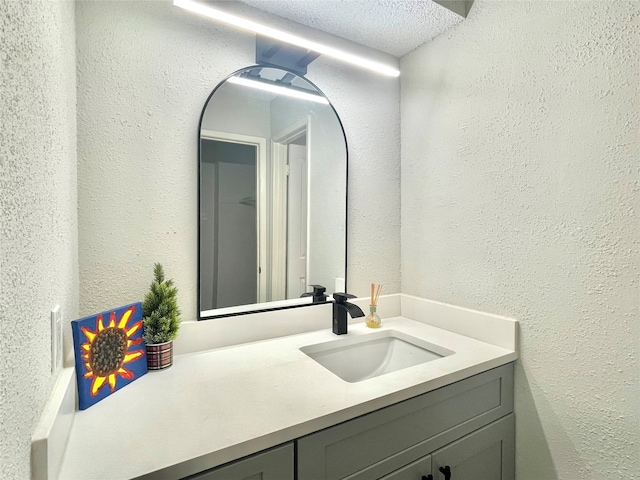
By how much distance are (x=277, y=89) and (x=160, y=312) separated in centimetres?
93

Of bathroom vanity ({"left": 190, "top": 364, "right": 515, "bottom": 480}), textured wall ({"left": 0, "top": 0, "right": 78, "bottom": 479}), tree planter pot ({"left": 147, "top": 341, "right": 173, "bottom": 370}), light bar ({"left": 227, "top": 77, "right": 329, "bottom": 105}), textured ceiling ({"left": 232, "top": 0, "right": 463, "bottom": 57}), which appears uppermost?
textured ceiling ({"left": 232, "top": 0, "right": 463, "bottom": 57})

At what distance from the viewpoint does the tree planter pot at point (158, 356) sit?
0.99 metres

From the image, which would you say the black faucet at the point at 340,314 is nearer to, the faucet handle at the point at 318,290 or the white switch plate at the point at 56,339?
the faucet handle at the point at 318,290

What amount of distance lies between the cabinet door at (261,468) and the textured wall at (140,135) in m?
0.60

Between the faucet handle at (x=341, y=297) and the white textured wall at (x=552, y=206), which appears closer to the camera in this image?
the white textured wall at (x=552, y=206)

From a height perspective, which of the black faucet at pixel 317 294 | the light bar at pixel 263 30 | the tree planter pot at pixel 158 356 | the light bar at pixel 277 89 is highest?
the light bar at pixel 263 30

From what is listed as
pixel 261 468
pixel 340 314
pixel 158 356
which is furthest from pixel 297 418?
pixel 340 314

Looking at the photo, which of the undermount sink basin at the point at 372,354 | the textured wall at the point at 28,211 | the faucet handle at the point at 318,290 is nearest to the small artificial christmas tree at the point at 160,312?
the textured wall at the point at 28,211

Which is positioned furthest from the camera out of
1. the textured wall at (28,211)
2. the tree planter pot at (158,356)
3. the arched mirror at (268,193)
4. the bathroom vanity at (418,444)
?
the arched mirror at (268,193)

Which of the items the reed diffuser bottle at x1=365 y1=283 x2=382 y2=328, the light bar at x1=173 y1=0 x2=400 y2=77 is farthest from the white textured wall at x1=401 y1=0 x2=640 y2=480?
the light bar at x1=173 y1=0 x2=400 y2=77

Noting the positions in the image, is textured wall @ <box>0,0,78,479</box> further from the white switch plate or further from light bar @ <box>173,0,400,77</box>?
light bar @ <box>173,0,400,77</box>

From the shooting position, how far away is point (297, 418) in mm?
750

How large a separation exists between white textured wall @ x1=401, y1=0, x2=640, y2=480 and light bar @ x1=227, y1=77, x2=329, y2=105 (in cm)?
51

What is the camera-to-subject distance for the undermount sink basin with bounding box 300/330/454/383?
4.11ft
